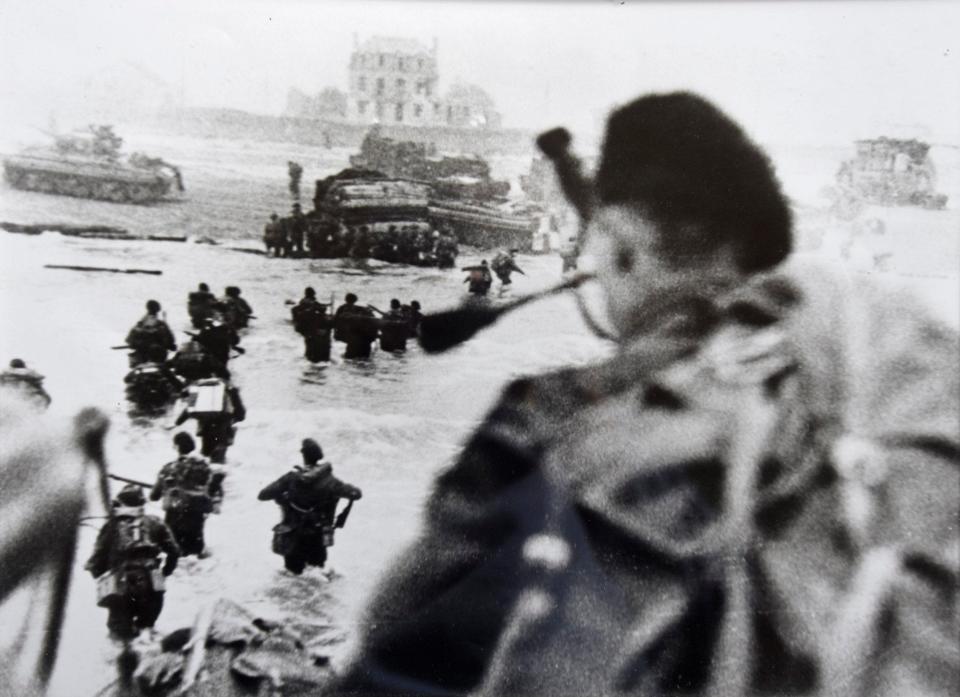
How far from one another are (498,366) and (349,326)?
0.34 metres

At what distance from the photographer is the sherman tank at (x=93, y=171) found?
4.98ft

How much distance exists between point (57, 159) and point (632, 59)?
4.13ft

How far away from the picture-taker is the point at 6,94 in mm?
1529

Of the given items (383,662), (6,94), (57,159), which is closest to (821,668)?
(383,662)

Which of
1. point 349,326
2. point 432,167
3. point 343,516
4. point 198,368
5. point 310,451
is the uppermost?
point 432,167

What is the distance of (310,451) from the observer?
1487 millimetres

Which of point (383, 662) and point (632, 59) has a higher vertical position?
point (632, 59)

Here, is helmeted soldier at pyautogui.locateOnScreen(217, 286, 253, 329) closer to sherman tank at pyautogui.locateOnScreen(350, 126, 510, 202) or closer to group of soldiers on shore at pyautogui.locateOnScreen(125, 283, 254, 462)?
group of soldiers on shore at pyautogui.locateOnScreen(125, 283, 254, 462)

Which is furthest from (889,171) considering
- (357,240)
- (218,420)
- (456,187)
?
(218,420)

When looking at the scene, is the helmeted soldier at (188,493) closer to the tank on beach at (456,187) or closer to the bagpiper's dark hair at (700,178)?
the tank on beach at (456,187)

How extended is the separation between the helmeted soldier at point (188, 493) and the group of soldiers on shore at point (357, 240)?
18.7 inches

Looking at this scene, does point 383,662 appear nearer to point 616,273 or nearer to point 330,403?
point 330,403

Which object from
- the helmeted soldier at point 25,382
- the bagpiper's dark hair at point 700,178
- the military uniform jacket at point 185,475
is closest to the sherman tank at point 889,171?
the bagpiper's dark hair at point 700,178

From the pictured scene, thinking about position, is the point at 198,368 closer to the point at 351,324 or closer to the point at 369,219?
the point at 351,324
